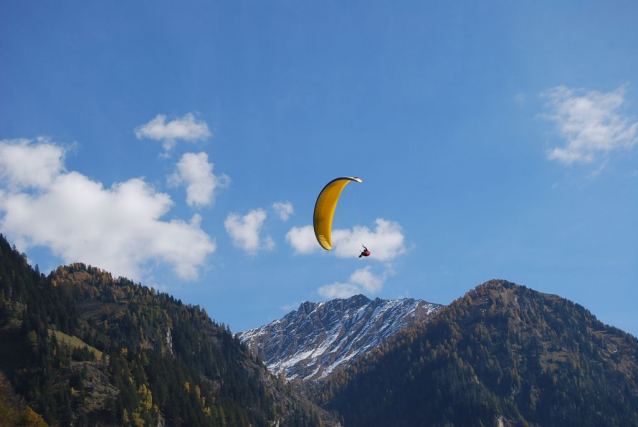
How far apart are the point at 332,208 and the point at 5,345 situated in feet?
303

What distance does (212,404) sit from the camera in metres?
165

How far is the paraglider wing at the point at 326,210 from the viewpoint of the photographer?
73438 millimetres

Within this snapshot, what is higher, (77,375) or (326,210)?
(77,375)

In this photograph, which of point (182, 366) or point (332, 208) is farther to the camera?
point (182, 366)

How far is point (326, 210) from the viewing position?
74.6 meters

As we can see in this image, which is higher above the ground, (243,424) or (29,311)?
(29,311)

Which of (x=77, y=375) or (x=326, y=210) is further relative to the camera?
(x=77, y=375)

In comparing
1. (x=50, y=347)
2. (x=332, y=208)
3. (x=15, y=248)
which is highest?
(x=15, y=248)

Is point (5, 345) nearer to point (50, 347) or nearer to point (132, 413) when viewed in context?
point (50, 347)

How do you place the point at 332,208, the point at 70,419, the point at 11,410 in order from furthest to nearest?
1. the point at 70,419
2. the point at 11,410
3. the point at 332,208

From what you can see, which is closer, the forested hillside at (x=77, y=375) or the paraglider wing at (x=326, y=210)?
the paraglider wing at (x=326, y=210)

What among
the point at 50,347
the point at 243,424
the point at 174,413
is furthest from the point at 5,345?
the point at 243,424

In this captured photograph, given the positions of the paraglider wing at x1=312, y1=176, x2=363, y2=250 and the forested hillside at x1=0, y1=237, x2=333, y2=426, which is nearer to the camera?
the paraglider wing at x1=312, y1=176, x2=363, y2=250

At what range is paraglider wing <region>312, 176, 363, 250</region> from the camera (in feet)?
241
